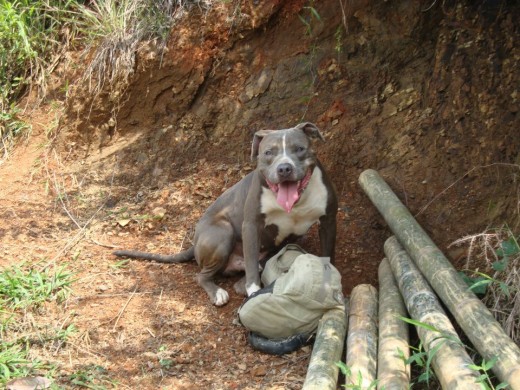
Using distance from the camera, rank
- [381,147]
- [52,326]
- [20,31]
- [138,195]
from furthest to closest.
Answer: [20,31]
[138,195]
[381,147]
[52,326]

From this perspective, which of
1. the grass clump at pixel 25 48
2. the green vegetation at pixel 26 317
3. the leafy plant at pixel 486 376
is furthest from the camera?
the grass clump at pixel 25 48

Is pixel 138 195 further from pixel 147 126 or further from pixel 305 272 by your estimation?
pixel 305 272

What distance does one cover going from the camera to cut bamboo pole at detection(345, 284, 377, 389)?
384 centimetres

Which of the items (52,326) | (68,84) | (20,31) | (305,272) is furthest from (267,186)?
(20,31)

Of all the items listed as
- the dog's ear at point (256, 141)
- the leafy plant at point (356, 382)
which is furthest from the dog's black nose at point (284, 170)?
the leafy plant at point (356, 382)

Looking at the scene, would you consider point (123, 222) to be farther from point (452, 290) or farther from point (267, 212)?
point (452, 290)

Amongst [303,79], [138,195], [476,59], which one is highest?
[476,59]

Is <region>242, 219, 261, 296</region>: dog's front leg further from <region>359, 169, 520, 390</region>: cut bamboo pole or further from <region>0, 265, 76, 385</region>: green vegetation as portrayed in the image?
<region>0, 265, 76, 385</region>: green vegetation

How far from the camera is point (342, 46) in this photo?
6.54 metres

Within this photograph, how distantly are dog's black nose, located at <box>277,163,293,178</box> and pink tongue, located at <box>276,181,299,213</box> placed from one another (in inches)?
5.1

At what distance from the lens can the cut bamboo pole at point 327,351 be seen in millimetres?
3836

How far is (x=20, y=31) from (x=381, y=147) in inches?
150

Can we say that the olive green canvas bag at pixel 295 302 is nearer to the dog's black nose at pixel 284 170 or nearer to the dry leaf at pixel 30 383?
the dog's black nose at pixel 284 170

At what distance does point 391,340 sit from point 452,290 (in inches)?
18.7
